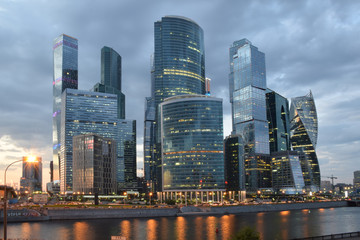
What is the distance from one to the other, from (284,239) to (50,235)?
220ft

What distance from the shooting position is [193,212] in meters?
198

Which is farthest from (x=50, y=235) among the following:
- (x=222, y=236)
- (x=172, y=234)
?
(x=222, y=236)

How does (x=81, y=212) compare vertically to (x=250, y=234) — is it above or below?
below

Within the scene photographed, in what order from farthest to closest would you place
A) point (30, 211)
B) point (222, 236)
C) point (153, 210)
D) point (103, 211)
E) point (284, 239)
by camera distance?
point (153, 210)
point (103, 211)
point (30, 211)
point (222, 236)
point (284, 239)

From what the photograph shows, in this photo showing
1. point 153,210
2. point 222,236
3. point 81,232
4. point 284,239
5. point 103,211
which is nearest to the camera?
point 284,239

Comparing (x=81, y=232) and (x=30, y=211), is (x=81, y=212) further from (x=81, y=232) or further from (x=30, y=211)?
(x=81, y=232)

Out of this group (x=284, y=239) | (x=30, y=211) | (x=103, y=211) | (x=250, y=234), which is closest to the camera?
(x=250, y=234)

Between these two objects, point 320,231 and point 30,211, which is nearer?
point 320,231

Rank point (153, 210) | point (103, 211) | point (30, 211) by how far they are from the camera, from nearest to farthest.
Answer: point (30, 211) < point (103, 211) < point (153, 210)

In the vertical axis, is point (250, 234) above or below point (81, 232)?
above

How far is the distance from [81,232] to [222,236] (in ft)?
145

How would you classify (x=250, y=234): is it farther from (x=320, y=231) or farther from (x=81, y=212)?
(x=81, y=212)

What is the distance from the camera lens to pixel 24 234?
112688mm

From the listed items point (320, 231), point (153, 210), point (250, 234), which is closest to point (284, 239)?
point (320, 231)
